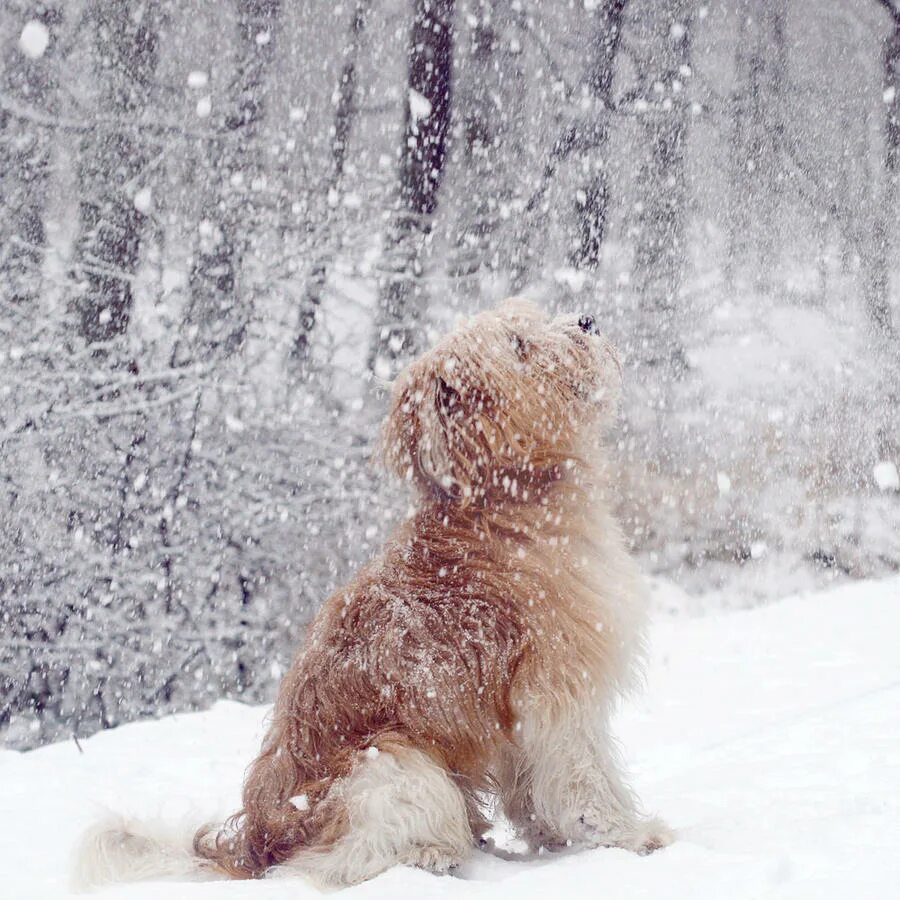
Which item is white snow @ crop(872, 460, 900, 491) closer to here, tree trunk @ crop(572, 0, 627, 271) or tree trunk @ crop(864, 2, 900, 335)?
tree trunk @ crop(864, 2, 900, 335)

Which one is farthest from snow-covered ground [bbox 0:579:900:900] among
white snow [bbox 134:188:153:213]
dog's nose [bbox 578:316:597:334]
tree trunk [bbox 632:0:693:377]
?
white snow [bbox 134:188:153:213]

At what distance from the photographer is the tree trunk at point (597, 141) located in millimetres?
9711

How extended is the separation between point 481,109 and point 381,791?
27.2 ft

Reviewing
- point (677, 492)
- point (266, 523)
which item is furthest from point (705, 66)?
point (266, 523)

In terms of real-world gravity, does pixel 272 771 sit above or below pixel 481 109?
below

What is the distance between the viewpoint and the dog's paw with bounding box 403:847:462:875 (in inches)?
105

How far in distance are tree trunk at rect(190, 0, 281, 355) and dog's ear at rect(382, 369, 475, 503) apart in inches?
207

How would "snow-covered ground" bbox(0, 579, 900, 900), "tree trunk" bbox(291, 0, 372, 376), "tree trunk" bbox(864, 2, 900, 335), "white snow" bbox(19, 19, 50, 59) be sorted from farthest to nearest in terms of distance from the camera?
"tree trunk" bbox(864, 2, 900, 335) → "white snow" bbox(19, 19, 50, 59) → "tree trunk" bbox(291, 0, 372, 376) → "snow-covered ground" bbox(0, 579, 900, 900)

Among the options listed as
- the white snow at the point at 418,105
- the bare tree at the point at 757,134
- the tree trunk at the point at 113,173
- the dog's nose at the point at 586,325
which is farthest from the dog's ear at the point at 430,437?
the bare tree at the point at 757,134

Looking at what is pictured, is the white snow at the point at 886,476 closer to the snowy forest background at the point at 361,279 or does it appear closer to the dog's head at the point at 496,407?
the snowy forest background at the point at 361,279

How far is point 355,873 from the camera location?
261cm

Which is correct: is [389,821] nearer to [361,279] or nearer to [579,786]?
[579,786]

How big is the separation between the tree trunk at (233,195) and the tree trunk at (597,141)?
3.15 m

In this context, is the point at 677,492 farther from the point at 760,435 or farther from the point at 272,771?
the point at 272,771
